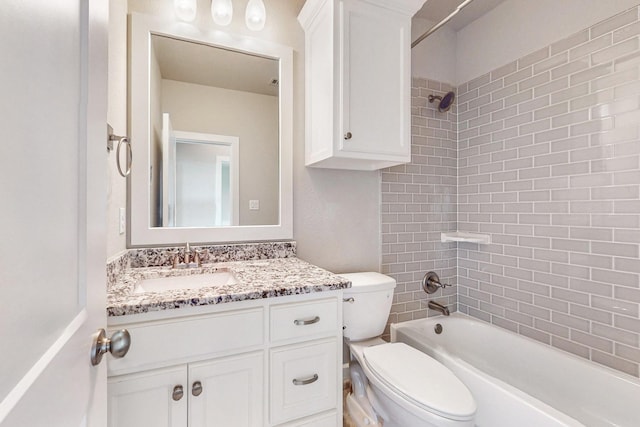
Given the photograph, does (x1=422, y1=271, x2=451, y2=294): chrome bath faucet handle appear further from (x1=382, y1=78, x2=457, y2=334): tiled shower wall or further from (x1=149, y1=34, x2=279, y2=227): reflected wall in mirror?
(x1=149, y1=34, x2=279, y2=227): reflected wall in mirror

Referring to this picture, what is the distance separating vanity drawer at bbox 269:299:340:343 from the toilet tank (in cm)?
31

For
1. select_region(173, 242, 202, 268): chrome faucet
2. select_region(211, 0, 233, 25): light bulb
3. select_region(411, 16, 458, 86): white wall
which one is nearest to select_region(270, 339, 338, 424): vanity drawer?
select_region(173, 242, 202, 268): chrome faucet

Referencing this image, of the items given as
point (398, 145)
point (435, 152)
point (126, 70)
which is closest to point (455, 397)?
point (398, 145)

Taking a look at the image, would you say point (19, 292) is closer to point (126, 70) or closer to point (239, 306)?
point (239, 306)

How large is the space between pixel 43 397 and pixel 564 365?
2160mm

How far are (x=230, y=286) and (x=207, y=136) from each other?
2.91ft

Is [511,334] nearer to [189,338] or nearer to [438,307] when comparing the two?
[438,307]

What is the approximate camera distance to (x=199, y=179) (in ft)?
5.27

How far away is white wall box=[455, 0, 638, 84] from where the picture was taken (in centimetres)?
162

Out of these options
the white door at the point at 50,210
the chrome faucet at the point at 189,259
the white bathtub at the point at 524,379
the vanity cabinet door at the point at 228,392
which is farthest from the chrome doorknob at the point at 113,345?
the white bathtub at the point at 524,379

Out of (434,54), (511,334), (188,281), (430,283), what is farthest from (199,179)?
(511,334)

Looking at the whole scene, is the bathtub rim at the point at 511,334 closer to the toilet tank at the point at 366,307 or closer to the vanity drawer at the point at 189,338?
the toilet tank at the point at 366,307

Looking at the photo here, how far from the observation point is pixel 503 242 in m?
2.04

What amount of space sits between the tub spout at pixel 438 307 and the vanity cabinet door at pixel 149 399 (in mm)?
1723
